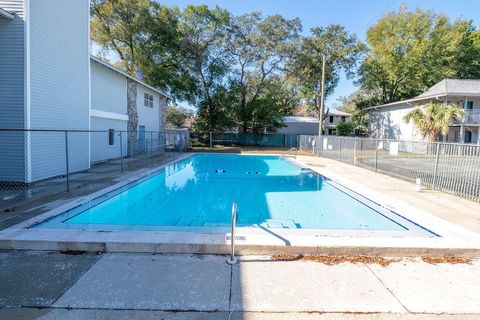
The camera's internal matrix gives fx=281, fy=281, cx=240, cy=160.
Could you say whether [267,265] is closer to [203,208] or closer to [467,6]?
[203,208]

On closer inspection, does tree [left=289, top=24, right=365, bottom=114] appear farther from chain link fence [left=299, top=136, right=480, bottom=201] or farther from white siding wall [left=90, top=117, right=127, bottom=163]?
white siding wall [left=90, top=117, right=127, bottom=163]

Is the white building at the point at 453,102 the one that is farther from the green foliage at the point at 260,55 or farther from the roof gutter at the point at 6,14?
the roof gutter at the point at 6,14

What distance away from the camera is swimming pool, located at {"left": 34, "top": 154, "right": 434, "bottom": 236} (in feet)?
18.2

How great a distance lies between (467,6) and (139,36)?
92.9 feet

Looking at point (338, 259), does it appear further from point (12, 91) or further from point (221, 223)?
point (12, 91)

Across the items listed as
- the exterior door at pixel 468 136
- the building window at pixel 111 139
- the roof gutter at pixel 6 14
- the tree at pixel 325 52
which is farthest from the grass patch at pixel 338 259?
the tree at pixel 325 52

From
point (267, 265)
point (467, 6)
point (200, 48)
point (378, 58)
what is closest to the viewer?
point (267, 265)

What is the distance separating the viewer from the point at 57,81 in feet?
30.3

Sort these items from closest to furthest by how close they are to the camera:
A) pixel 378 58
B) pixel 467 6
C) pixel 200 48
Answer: pixel 467 6 → pixel 200 48 → pixel 378 58

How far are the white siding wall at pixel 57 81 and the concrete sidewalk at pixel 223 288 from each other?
19.6 feet

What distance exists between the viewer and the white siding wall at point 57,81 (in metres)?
8.20

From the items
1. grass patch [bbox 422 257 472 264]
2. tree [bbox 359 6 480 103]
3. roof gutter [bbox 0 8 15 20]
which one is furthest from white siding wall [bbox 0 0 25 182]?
tree [bbox 359 6 480 103]

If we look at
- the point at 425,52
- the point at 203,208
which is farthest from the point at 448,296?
the point at 425,52

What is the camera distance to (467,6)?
923 inches
